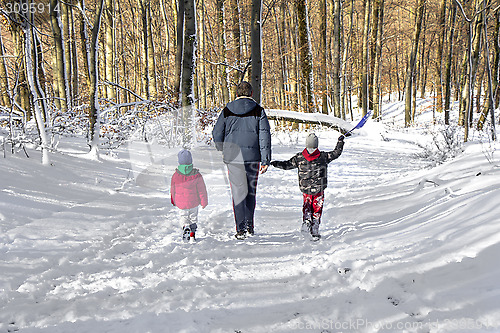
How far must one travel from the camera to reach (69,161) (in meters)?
6.60

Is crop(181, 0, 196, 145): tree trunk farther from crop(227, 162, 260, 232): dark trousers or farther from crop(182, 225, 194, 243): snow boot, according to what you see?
crop(182, 225, 194, 243): snow boot

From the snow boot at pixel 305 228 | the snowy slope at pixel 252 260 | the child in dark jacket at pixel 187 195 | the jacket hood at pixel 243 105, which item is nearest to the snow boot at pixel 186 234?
the child in dark jacket at pixel 187 195

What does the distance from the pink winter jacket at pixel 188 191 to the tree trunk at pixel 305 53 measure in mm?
11080

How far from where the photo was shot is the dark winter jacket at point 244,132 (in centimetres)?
393

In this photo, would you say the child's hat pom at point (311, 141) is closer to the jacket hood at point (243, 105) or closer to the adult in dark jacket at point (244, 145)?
the adult in dark jacket at point (244, 145)

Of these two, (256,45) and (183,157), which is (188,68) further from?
(183,157)

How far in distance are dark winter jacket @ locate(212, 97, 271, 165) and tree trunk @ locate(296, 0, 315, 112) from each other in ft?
34.9

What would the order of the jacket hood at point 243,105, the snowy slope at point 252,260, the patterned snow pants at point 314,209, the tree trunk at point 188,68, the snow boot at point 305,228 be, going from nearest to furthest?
1. the snowy slope at point 252,260
2. the jacket hood at point 243,105
3. the patterned snow pants at point 314,209
4. the snow boot at point 305,228
5. the tree trunk at point 188,68

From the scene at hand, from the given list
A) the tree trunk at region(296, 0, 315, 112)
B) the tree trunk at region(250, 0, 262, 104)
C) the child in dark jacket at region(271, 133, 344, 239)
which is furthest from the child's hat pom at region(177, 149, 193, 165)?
the tree trunk at region(296, 0, 315, 112)

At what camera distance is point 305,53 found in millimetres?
13648

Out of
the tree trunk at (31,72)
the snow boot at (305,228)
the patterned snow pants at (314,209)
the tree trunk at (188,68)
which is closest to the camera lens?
the patterned snow pants at (314,209)

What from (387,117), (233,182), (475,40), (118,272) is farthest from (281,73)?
(118,272)

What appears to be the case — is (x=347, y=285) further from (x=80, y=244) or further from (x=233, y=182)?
(x=80, y=244)

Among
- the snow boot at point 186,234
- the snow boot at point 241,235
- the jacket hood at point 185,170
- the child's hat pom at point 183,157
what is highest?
the child's hat pom at point 183,157
